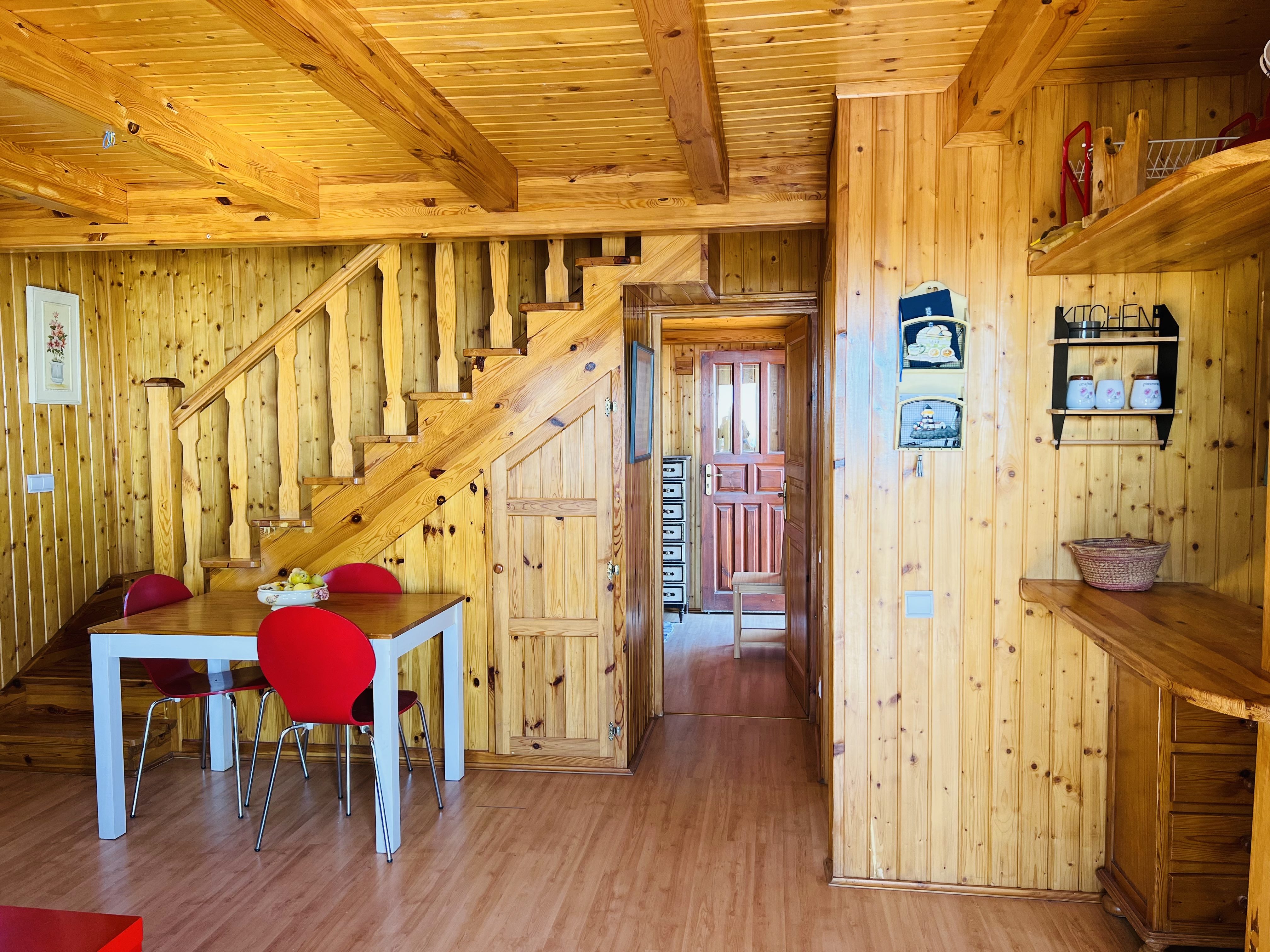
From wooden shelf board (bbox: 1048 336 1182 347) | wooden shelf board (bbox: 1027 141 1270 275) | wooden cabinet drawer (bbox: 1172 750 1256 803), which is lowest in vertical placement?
wooden cabinet drawer (bbox: 1172 750 1256 803)

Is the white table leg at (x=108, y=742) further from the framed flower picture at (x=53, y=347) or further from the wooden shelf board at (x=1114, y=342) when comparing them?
the wooden shelf board at (x=1114, y=342)

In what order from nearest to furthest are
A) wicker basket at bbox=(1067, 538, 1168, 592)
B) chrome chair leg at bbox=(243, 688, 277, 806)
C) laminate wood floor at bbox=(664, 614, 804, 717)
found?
wicker basket at bbox=(1067, 538, 1168, 592), chrome chair leg at bbox=(243, 688, 277, 806), laminate wood floor at bbox=(664, 614, 804, 717)

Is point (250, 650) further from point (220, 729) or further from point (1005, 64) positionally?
point (1005, 64)

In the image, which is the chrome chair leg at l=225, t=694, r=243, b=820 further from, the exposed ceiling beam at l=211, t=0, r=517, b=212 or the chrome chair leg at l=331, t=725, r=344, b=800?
the exposed ceiling beam at l=211, t=0, r=517, b=212

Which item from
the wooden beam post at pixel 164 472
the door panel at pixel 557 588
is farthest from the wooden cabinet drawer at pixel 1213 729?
the wooden beam post at pixel 164 472

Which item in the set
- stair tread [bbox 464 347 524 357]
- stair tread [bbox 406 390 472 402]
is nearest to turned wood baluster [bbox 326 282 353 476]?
stair tread [bbox 406 390 472 402]

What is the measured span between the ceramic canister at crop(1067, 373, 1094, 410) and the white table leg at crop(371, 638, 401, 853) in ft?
8.07

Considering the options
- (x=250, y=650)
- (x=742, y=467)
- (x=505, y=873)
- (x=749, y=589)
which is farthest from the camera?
(x=742, y=467)

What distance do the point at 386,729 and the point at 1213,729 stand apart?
2607 mm

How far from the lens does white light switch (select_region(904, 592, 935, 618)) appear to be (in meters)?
2.93

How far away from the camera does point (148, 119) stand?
2867 millimetres

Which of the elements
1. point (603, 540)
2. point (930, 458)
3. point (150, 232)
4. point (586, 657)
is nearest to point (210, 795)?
point (586, 657)

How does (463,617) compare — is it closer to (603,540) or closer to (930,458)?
(603,540)

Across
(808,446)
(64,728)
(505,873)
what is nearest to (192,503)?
(64,728)
